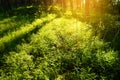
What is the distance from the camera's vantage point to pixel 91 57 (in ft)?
36.8

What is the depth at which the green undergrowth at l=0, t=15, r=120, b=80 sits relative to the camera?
389 inches

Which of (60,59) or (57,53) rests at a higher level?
(57,53)

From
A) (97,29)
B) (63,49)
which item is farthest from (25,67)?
(97,29)

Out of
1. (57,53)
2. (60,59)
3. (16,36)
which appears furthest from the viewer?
(16,36)

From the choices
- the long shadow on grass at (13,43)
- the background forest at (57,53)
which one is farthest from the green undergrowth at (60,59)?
the long shadow on grass at (13,43)

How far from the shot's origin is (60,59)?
36.7 ft

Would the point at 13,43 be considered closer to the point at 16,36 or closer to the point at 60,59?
the point at 16,36

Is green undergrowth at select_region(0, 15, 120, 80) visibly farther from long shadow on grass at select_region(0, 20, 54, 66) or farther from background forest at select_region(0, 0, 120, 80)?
long shadow on grass at select_region(0, 20, 54, 66)

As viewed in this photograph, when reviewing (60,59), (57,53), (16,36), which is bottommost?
(60,59)

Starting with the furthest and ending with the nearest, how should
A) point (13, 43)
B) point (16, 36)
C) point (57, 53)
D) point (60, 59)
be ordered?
1. point (16, 36)
2. point (13, 43)
3. point (57, 53)
4. point (60, 59)

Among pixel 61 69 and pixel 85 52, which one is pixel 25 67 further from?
pixel 85 52

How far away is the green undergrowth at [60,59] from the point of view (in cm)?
988

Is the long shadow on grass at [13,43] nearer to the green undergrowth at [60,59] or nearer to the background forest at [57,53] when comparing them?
the background forest at [57,53]

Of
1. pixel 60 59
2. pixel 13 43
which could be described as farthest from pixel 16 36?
pixel 60 59
